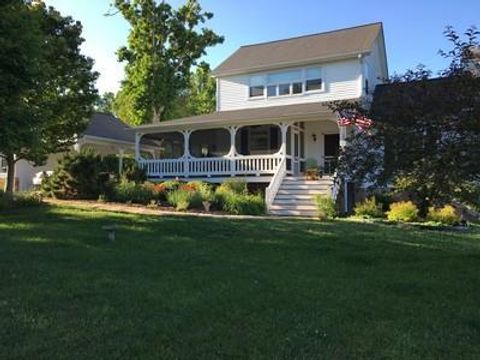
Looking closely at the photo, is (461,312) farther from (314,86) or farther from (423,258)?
(314,86)

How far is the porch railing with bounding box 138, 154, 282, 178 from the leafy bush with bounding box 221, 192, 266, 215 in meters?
3.63

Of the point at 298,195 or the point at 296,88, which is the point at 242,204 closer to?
the point at 298,195

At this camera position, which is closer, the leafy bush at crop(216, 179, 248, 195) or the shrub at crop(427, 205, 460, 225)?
the shrub at crop(427, 205, 460, 225)

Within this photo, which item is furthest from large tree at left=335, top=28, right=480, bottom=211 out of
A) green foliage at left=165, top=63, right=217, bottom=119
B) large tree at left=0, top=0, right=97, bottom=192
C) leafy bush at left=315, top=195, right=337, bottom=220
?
green foliage at left=165, top=63, right=217, bottom=119

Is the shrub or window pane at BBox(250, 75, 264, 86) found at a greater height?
window pane at BBox(250, 75, 264, 86)

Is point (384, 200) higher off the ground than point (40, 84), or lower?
lower

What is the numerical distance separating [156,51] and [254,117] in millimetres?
16608

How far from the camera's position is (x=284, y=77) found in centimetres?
2470

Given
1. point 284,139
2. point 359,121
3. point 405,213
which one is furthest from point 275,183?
point 359,121

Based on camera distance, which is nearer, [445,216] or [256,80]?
[445,216]

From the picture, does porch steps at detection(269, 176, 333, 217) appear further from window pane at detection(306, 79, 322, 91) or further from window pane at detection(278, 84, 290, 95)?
window pane at detection(278, 84, 290, 95)

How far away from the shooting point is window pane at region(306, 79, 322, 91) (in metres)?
24.0

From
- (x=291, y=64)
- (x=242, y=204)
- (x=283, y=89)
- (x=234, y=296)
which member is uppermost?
(x=291, y=64)

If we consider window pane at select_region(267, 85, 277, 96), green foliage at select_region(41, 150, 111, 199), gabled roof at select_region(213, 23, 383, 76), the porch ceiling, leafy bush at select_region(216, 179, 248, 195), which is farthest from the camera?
window pane at select_region(267, 85, 277, 96)
